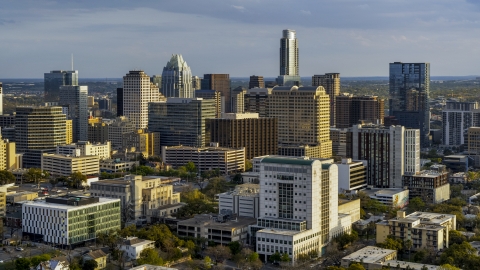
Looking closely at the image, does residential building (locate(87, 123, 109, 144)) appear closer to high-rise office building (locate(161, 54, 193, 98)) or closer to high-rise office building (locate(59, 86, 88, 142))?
high-rise office building (locate(59, 86, 88, 142))

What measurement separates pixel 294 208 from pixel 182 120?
153ft

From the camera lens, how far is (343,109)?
118875mm

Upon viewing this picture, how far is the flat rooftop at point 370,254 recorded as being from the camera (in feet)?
129

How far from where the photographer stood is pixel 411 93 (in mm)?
110312

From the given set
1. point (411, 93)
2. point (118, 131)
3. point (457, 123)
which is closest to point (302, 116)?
Result: point (118, 131)

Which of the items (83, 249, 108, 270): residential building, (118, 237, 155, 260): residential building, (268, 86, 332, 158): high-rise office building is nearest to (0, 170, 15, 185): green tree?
(118, 237, 155, 260): residential building

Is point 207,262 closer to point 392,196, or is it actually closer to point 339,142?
point 392,196

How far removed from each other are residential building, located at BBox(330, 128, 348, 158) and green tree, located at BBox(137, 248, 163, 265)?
52.5m

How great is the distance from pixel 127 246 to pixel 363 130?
30974mm

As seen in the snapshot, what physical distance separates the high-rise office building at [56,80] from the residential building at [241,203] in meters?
96.8

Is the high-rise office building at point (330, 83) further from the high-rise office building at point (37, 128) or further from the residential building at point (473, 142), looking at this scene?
the high-rise office building at point (37, 128)

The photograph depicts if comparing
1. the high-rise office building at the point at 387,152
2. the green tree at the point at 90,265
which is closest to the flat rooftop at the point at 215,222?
the green tree at the point at 90,265

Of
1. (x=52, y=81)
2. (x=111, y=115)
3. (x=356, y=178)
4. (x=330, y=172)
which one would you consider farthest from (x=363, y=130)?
(x=52, y=81)

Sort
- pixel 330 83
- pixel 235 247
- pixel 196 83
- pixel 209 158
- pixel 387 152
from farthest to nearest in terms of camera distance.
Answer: pixel 196 83 → pixel 330 83 → pixel 209 158 → pixel 387 152 → pixel 235 247
